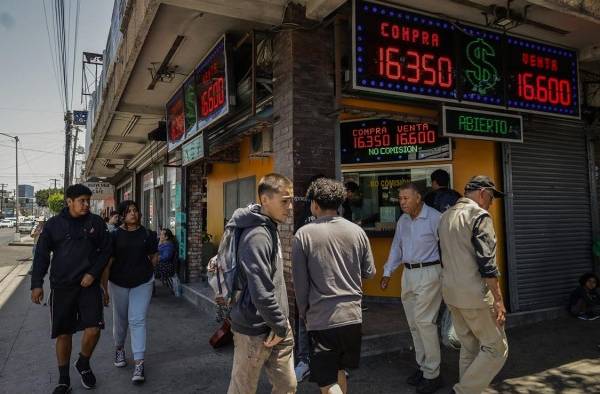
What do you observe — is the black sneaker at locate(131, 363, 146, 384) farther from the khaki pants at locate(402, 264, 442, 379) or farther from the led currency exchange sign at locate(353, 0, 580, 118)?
the led currency exchange sign at locate(353, 0, 580, 118)

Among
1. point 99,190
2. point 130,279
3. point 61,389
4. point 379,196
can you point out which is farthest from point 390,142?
point 99,190

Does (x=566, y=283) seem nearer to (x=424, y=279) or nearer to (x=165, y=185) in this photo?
(x=424, y=279)

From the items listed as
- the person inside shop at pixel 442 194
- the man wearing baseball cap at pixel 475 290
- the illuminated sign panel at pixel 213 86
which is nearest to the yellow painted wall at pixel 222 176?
the illuminated sign panel at pixel 213 86

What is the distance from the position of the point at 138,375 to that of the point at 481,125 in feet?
15.5

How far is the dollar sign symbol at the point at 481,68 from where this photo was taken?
16.4 feet

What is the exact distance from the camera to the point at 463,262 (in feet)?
11.2

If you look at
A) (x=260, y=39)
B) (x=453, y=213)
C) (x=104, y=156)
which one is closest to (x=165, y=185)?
(x=104, y=156)

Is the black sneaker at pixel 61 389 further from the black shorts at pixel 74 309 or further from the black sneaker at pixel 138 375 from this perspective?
the black sneaker at pixel 138 375

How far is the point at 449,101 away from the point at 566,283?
3.68 meters

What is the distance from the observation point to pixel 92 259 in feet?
13.2

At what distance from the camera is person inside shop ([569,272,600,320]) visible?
6129 millimetres

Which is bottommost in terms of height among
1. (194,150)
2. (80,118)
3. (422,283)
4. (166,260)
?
(166,260)

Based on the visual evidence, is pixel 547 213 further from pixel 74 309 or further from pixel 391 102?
pixel 74 309

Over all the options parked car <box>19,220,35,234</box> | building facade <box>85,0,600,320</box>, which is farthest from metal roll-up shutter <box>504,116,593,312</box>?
parked car <box>19,220,35,234</box>
